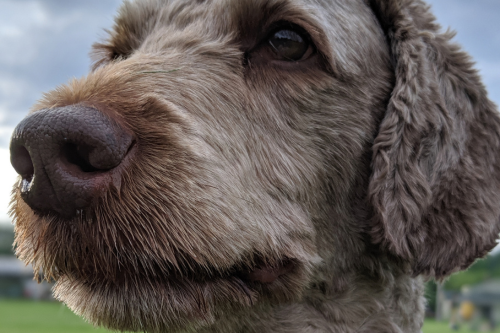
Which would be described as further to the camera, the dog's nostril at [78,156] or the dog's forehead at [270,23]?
the dog's forehead at [270,23]

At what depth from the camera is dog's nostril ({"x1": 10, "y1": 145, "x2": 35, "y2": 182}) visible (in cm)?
216

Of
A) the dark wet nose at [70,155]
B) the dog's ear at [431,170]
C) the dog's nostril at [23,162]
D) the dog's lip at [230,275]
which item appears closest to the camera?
the dark wet nose at [70,155]

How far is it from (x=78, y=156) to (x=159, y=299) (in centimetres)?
73

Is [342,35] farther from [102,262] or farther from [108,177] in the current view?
[102,262]

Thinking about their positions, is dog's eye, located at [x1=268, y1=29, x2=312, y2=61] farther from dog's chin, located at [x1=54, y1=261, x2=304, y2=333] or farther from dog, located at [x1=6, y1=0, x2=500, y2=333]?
dog's chin, located at [x1=54, y1=261, x2=304, y2=333]

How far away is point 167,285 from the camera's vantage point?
232cm

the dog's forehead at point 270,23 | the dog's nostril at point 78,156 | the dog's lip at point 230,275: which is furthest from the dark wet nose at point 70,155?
the dog's forehead at point 270,23

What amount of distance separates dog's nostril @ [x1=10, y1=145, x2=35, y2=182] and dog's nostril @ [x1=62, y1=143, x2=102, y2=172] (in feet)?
0.73

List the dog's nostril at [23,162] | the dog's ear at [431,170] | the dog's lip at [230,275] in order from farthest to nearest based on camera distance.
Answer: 1. the dog's ear at [431,170]
2. the dog's lip at [230,275]
3. the dog's nostril at [23,162]

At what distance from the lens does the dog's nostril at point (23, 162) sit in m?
2.16

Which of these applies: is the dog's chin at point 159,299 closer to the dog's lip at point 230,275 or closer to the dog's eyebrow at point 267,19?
the dog's lip at point 230,275

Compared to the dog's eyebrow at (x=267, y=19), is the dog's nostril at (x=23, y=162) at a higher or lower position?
lower

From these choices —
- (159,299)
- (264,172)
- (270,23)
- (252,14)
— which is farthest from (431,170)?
(159,299)

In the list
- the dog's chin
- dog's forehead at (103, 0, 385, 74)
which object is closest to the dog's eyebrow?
dog's forehead at (103, 0, 385, 74)
